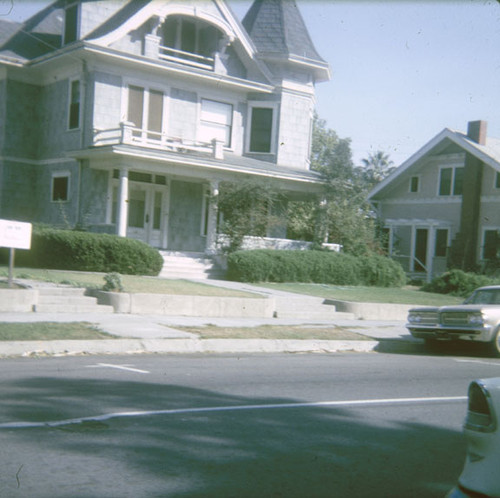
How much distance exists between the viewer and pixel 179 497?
164 inches

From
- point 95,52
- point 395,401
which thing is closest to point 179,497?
point 395,401

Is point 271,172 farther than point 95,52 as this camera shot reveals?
Yes

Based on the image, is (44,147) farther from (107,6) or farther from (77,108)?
(107,6)

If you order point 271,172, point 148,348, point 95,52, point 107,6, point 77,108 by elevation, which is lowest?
point 148,348

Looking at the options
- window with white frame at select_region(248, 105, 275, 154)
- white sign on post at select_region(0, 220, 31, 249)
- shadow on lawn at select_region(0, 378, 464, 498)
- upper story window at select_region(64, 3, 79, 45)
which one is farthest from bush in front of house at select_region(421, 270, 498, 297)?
shadow on lawn at select_region(0, 378, 464, 498)

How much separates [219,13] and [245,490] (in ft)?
78.4

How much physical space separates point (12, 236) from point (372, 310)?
363 inches

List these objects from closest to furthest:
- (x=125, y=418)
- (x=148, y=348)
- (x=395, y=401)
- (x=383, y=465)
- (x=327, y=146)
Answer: (x=383, y=465) < (x=125, y=418) < (x=395, y=401) < (x=148, y=348) < (x=327, y=146)

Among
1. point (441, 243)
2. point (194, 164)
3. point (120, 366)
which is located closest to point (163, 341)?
point (120, 366)

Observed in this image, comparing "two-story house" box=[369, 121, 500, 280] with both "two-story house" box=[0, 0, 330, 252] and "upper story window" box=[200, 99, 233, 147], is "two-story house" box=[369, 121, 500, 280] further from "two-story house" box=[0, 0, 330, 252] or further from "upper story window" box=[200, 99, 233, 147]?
"upper story window" box=[200, 99, 233, 147]

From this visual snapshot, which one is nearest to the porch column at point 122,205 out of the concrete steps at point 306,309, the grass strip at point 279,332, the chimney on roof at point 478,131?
the concrete steps at point 306,309

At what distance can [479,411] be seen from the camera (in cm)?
364

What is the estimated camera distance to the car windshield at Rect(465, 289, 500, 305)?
12.9m

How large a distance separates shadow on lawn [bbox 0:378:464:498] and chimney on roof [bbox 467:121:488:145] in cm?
2957
